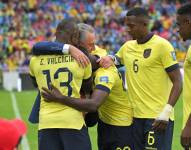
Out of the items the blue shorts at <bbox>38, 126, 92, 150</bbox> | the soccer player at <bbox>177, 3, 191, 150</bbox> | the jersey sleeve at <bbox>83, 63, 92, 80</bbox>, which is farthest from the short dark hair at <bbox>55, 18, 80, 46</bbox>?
the soccer player at <bbox>177, 3, 191, 150</bbox>

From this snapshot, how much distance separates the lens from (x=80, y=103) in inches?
214

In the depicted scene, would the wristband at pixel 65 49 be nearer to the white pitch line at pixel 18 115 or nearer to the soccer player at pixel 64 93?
the soccer player at pixel 64 93

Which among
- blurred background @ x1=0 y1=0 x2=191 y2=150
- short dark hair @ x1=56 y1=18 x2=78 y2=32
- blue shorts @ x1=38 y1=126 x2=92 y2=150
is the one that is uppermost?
short dark hair @ x1=56 y1=18 x2=78 y2=32

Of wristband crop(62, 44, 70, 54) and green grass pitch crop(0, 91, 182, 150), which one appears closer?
wristband crop(62, 44, 70, 54)

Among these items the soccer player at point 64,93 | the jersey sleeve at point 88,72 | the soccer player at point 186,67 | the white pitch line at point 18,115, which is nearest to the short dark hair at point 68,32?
the soccer player at point 64,93

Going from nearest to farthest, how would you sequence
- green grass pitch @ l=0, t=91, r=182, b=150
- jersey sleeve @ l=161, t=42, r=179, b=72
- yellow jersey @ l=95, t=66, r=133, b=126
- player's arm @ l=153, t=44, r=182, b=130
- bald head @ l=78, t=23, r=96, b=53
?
bald head @ l=78, t=23, r=96, b=53, player's arm @ l=153, t=44, r=182, b=130, yellow jersey @ l=95, t=66, r=133, b=126, jersey sleeve @ l=161, t=42, r=179, b=72, green grass pitch @ l=0, t=91, r=182, b=150

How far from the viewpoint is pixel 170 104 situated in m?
6.05

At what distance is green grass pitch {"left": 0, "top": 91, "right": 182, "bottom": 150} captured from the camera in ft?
38.4

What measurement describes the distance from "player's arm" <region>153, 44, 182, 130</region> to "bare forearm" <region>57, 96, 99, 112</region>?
828 mm

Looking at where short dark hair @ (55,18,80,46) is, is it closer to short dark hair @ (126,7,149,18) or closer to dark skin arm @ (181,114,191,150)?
short dark hair @ (126,7,149,18)

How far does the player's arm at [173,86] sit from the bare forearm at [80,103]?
83 cm

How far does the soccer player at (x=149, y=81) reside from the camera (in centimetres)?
625

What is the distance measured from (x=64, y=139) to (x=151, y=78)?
4.31 ft

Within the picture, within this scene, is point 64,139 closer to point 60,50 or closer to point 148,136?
point 60,50
